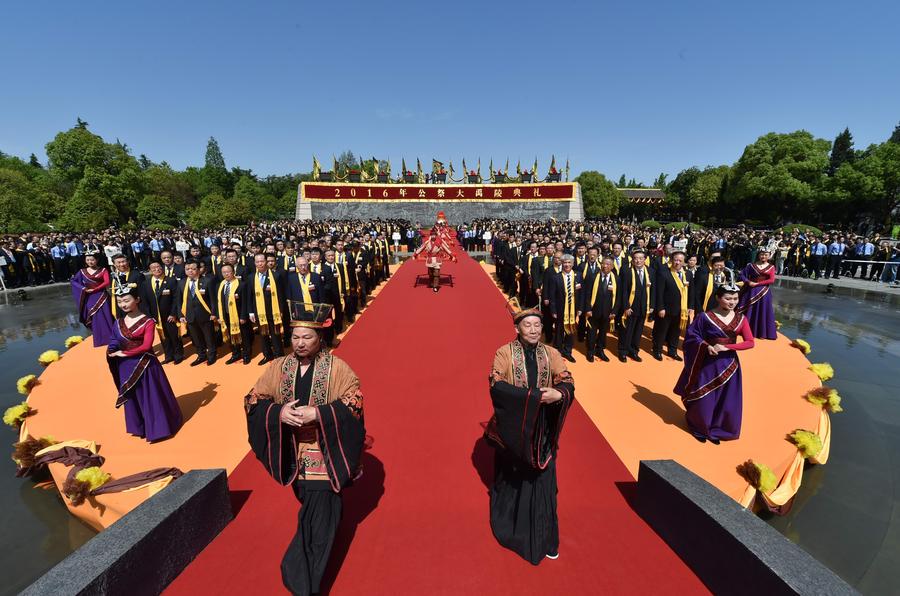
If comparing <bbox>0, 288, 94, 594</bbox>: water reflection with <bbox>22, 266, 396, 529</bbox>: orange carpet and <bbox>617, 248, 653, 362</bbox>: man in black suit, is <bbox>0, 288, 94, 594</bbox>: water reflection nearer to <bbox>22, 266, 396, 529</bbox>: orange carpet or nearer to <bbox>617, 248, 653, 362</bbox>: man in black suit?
<bbox>22, 266, 396, 529</bbox>: orange carpet

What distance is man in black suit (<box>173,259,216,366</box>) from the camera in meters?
6.66

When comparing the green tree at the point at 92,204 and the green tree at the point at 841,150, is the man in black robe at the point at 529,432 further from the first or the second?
the green tree at the point at 841,150

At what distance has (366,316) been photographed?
1038 centimetres

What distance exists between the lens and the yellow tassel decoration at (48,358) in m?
6.88

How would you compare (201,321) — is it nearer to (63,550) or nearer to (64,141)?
(63,550)

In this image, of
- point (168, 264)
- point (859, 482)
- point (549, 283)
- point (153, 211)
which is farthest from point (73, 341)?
point (153, 211)

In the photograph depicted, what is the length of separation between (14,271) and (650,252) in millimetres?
24307

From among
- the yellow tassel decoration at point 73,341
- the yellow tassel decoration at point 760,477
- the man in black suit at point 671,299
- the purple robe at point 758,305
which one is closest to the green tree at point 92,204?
the yellow tassel decoration at point 73,341

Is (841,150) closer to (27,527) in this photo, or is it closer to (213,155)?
(27,527)

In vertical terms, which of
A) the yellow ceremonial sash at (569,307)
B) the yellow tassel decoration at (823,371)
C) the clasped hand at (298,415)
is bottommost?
the yellow tassel decoration at (823,371)

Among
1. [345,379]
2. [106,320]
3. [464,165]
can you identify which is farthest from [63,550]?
[464,165]

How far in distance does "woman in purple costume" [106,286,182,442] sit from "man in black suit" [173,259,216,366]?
2230 millimetres

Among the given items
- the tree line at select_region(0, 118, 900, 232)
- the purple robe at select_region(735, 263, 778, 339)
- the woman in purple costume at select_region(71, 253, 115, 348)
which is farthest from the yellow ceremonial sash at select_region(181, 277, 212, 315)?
the tree line at select_region(0, 118, 900, 232)

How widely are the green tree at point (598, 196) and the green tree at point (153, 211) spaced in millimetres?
56966
